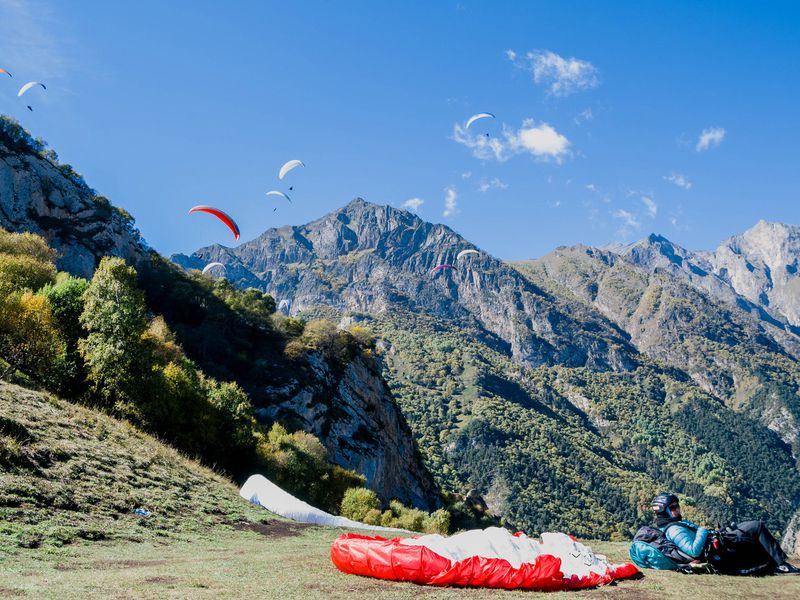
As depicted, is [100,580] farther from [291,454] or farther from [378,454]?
[378,454]

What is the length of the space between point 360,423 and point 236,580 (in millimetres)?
57160

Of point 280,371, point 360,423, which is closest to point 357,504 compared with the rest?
point 280,371

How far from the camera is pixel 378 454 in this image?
63844 mm

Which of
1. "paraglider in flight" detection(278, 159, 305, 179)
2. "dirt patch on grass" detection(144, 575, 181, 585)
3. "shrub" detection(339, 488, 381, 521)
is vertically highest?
"paraglider in flight" detection(278, 159, 305, 179)

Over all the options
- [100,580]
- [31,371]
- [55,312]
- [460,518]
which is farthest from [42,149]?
[100,580]

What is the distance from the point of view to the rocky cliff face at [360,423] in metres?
58.4

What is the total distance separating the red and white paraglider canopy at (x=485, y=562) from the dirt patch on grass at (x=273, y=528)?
10.4 metres

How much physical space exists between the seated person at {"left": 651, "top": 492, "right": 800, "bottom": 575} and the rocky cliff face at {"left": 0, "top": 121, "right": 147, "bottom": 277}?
68.4 metres

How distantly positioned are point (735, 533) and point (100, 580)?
12.0 meters

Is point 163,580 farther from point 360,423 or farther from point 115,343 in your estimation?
point 360,423

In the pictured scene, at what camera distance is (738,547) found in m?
9.68

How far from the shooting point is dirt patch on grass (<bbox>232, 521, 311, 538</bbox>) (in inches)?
752

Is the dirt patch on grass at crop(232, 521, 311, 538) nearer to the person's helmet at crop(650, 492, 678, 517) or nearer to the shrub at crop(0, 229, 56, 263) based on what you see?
the person's helmet at crop(650, 492, 678, 517)

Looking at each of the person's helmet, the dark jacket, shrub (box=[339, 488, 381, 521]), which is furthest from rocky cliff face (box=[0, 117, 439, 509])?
the dark jacket
